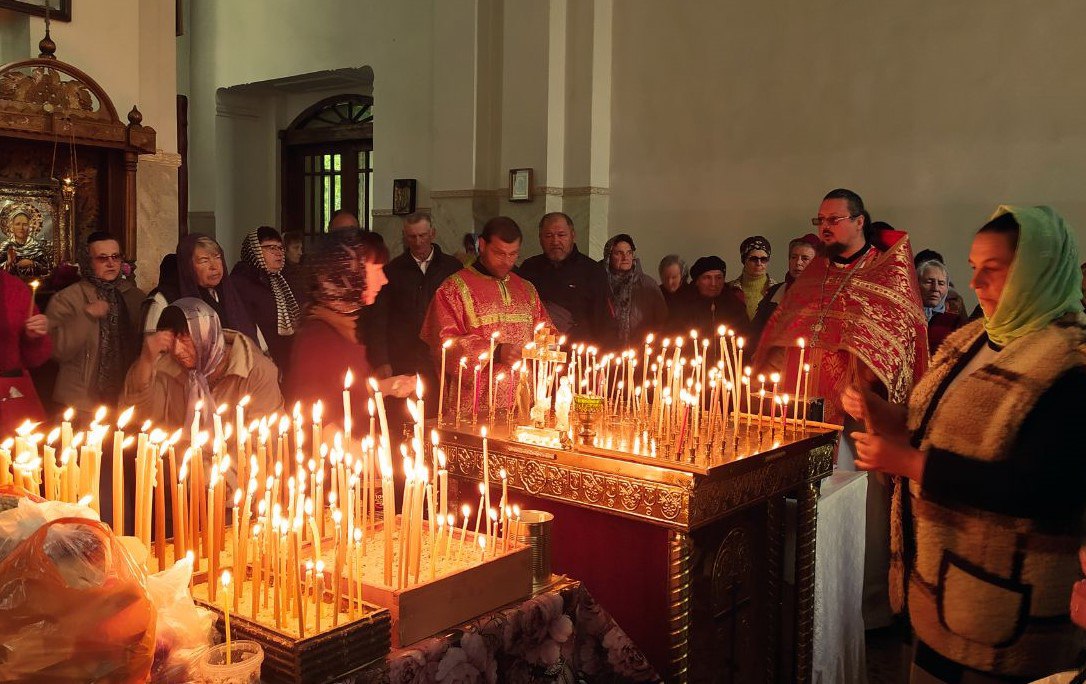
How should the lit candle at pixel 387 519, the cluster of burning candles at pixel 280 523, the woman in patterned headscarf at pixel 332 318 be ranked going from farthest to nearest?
the woman in patterned headscarf at pixel 332 318
the lit candle at pixel 387 519
the cluster of burning candles at pixel 280 523

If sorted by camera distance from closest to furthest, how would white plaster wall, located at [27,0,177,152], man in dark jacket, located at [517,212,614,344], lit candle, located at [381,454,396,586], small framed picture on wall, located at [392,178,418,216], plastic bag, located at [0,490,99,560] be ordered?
1. plastic bag, located at [0,490,99,560]
2. lit candle, located at [381,454,396,586]
3. man in dark jacket, located at [517,212,614,344]
4. white plaster wall, located at [27,0,177,152]
5. small framed picture on wall, located at [392,178,418,216]

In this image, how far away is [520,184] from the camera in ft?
27.5

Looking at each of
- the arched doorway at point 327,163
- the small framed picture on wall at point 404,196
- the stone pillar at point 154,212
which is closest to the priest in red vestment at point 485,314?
the stone pillar at point 154,212

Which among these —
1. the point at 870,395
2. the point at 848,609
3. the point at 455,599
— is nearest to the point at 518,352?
Result: the point at 848,609

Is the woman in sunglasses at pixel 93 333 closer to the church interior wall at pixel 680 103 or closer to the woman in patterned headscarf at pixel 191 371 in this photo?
the woman in patterned headscarf at pixel 191 371

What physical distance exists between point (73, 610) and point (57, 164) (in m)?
5.50

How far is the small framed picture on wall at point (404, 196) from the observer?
9.29m

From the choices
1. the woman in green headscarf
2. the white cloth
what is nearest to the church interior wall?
the white cloth

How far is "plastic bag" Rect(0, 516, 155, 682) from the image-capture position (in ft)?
4.25

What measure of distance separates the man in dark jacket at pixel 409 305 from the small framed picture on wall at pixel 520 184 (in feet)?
8.22

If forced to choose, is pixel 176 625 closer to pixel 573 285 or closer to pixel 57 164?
pixel 573 285

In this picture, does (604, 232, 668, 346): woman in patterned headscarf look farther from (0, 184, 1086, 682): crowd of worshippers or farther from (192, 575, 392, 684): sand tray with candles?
(192, 575, 392, 684): sand tray with candles

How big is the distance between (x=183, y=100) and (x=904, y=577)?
11.1 m

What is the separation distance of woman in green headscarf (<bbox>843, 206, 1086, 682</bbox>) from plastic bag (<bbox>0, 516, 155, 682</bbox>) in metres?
1.52
